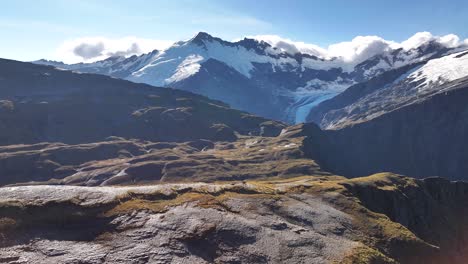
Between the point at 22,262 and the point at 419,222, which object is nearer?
the point at 22,262

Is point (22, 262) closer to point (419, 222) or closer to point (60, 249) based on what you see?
point (60, 249)

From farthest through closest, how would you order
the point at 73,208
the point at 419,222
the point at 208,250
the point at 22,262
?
the point at 419,222
the point at 73,208
the point at 208,250
the point at 22,262

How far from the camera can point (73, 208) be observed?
53094 mm

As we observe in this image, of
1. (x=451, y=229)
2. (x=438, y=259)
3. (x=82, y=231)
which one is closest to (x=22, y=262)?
(x=82, y=231)

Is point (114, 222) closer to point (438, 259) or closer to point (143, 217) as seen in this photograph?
point (143, 217)

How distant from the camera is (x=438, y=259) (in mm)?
64312

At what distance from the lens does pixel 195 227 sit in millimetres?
52406

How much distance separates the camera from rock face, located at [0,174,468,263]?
152ft

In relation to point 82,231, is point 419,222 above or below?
below

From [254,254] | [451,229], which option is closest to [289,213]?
[254,254]

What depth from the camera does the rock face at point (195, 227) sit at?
46312 millimetres

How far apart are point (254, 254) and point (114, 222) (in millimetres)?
15961

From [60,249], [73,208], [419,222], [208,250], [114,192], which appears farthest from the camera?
[419,222]

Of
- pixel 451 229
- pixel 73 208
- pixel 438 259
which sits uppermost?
pixel 73 208
